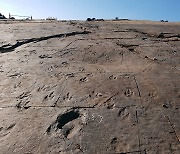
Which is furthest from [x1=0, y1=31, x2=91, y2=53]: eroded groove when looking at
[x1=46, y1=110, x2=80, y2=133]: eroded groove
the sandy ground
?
[x1=46, y1=110, x2=80, y2=133]: eroded groove

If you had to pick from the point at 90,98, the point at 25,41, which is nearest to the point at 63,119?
the point at 90,98

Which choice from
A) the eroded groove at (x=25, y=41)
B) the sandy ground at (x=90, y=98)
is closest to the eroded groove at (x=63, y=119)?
the sandy ground at (x=90, y=98)

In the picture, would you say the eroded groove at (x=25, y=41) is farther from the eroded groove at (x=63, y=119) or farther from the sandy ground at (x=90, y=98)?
the eroded groove at (x=63, y=119)

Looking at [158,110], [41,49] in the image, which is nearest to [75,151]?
[158,110]

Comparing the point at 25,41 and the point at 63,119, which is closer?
the point at 63,119

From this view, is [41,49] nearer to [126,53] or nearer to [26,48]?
[26,48]

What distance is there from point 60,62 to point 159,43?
197cm

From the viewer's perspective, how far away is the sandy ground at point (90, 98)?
2164mm

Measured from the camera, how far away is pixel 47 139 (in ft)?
7.29

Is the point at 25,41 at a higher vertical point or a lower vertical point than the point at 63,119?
higher

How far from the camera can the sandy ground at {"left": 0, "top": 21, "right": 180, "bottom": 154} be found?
2.16m

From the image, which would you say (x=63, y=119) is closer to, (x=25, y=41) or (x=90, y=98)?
(x=90, y=98)

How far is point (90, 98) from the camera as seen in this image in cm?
283

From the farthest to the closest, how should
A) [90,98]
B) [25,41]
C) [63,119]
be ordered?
[25,41] < [90,98] < [63,119]
